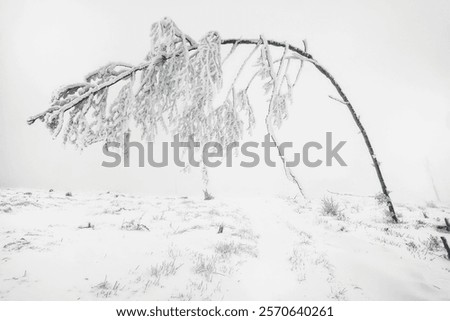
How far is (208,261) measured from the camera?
3682mm

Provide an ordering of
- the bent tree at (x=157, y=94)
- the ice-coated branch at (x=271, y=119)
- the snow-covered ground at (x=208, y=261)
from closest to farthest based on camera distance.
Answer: the ice-coated branch at (x=271, y=119), the bent tree at (x=157, y=94), the snow-covered ground at (x=208, y=261)

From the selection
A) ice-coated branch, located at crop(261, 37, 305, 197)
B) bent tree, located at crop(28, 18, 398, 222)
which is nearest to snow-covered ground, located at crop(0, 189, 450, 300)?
ice-coated branch, located at crop(261, 37, 305, 197)

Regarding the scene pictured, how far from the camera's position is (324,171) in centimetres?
9919

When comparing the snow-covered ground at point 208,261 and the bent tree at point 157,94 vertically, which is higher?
the bent tree at point 157,94

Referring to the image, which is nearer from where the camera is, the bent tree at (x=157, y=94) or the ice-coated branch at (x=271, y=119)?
the ice-coated branch at (x=271, y=119)

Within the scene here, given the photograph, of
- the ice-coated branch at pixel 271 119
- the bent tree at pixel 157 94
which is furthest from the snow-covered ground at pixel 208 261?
the bent tree at pixel 157 94

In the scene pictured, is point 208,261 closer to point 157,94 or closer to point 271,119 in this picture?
point 157,94

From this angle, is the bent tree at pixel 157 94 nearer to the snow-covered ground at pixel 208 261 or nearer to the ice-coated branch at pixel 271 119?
the ice-coated branch at pixel 271 119

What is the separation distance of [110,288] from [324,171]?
103912 mm

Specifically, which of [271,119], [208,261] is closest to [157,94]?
[271,119]

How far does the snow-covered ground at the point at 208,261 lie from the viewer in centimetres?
288

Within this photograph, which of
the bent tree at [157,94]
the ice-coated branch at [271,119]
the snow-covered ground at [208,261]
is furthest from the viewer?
the snow-covered ground at [208,261]
